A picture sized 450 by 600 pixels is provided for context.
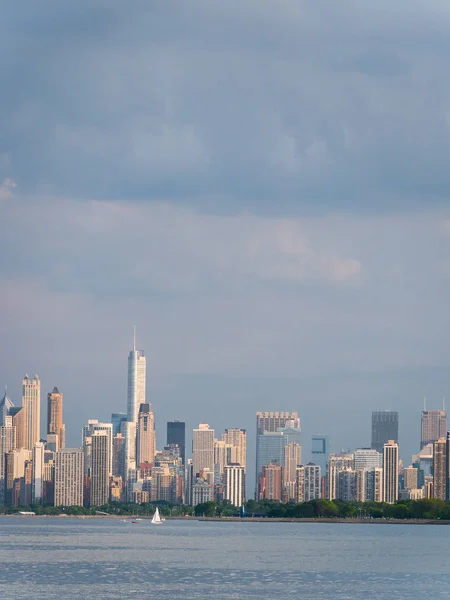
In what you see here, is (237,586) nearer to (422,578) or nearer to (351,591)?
(351,591)

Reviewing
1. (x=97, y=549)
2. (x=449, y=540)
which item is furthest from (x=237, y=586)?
(x=449, y=540)

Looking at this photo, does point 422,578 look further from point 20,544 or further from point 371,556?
point 20,544

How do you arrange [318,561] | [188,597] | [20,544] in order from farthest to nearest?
1. [20,544]
2. [318,561]
3. [188,597]

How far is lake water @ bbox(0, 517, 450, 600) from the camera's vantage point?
64750 millimetres

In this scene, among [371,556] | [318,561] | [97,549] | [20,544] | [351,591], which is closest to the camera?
[351,591]

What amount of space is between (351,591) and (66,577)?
54.1ft

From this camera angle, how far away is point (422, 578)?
7619 centimetres

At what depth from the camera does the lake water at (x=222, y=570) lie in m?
64.8

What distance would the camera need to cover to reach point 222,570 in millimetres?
80062

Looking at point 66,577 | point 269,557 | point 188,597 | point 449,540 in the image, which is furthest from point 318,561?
point 449,540

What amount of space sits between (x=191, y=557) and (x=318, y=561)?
933cm

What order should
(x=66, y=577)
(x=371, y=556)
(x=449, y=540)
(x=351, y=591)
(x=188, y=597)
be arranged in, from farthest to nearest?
(x=449, y=540)
(x=371, y=556)
(x=66, y=577)
(x=351, y=591)
(x=188, y=597)

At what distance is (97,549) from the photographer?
4235 inches

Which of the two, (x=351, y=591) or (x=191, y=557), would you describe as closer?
(x=351, y=591)
